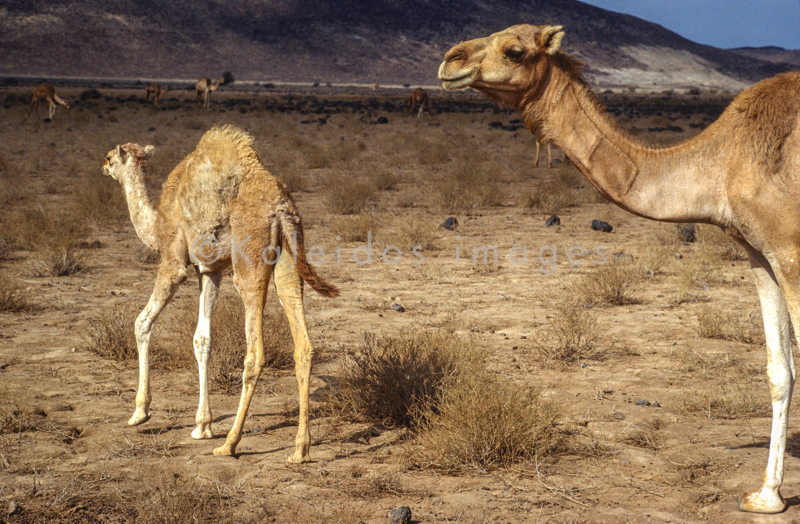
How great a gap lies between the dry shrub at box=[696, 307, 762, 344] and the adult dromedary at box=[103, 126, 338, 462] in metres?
4.30

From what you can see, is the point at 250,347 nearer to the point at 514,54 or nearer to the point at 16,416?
the point at 16,416

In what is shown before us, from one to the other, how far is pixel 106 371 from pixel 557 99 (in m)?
4.61

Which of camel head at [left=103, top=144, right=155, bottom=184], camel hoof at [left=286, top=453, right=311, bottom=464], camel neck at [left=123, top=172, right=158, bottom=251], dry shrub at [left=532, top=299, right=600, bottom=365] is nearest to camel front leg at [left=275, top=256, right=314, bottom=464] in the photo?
camel hoof at [left=286, top=453, right=311, bottom=464]

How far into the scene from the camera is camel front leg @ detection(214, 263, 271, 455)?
4758 millimetres

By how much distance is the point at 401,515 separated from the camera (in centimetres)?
396

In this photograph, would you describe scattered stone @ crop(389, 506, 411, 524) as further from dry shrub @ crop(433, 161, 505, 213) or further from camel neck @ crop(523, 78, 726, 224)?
dry shrub @ crop(433, 161, 505, 213)

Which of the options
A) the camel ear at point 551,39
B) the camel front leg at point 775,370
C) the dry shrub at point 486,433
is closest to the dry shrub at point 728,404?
the camel front leg at point 775,370

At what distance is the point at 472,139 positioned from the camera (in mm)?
27312

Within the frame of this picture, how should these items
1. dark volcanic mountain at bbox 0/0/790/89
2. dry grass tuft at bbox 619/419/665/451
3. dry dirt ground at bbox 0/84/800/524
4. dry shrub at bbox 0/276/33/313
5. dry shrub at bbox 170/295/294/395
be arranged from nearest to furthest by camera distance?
1. dry dirt ground at bbox 0/84/800/524
2. dry grass tuft at bbox 619/419/665/451
3. dry shrub at bbox 170/295/294/395
4. dry shrub at bbox 0/276/33/313
5. dark volcanic mountain at bbox 0/0/790/89

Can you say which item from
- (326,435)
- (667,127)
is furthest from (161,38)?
(326,435)

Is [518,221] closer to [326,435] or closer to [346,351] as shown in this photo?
[346,351]

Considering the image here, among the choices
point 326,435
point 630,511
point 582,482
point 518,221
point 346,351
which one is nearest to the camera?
point 630,511

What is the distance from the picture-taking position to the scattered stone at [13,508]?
12.7ft

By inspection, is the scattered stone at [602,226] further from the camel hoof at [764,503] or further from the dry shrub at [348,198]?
the camel hoof at [764,503]
